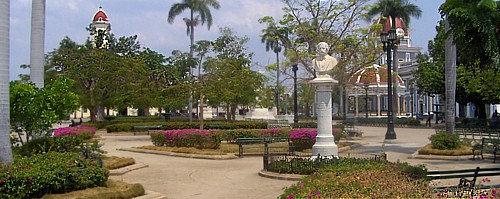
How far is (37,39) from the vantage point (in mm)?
15078

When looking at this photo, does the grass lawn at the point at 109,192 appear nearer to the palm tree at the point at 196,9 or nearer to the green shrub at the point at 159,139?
the green shrub at the point at 159,139

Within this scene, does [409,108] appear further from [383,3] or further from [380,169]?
[380,169]

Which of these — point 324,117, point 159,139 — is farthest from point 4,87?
point 159,139

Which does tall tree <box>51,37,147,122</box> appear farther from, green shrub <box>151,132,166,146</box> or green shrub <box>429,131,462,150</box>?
green shrub <box>429,131,462,150</box>

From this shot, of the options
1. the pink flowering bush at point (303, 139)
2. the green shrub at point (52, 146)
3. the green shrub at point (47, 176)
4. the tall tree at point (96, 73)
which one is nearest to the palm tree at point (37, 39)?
the green shrub at point (52, 146)

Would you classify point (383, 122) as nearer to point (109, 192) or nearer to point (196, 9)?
point (196, 9)

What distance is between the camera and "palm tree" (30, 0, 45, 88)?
15000mm

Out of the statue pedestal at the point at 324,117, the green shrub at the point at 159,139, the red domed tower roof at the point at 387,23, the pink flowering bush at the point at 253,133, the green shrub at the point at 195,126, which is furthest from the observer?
the red domed tower roof at the point at 387,23

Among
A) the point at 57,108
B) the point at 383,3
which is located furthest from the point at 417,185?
the point at 383,3

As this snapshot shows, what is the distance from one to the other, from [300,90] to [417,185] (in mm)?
76211

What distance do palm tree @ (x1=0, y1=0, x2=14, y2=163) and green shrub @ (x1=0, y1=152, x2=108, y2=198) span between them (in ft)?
1.08

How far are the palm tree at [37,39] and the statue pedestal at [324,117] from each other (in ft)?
26.7

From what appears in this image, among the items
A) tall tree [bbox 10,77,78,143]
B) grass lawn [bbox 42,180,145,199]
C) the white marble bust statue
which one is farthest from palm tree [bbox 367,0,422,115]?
grass lawn [bbox 42,180,145,199]

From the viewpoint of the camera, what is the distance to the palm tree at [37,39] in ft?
49.2
